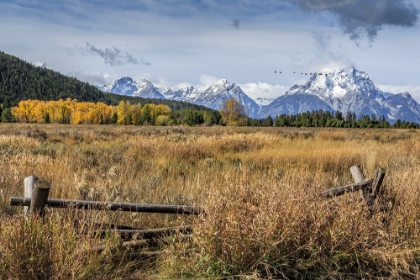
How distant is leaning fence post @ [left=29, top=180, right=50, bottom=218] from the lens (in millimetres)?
3785

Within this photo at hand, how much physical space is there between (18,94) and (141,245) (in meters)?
213

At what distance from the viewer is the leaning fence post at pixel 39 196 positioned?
379cm

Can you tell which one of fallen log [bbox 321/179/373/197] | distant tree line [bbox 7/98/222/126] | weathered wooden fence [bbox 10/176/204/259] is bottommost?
weathered wooden fence [bbox 10/176/204/259]

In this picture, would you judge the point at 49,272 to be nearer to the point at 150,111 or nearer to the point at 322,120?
the point at 322,120

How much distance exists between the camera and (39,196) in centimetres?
384

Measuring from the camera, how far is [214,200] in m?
4.04

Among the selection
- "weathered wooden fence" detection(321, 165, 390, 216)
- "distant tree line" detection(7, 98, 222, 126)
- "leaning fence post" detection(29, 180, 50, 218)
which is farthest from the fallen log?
"distant tree line" detection(7, 98, 222, 126)

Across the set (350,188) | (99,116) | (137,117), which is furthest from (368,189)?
(99,116)

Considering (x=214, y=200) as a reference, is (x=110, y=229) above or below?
below

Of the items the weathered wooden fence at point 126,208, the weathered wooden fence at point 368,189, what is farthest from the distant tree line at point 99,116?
the weathered wooden fence at point 126,208

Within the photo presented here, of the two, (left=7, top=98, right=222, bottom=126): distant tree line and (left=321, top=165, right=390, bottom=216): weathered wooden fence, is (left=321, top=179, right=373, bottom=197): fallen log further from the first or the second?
(left=7, top=98, right=222, bottom=126): distant tree line

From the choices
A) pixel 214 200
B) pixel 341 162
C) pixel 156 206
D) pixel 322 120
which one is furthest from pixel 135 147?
pixel 322 120

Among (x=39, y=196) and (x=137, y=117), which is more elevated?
(x=137, y=117)

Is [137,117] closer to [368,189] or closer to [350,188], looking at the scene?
[368,189]
